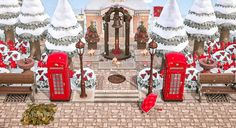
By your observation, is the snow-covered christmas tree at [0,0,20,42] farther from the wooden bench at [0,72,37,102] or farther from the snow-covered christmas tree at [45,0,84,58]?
the wooden bench at [0,72,37,102]

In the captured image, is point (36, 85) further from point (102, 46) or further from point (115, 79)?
point (102, 46)

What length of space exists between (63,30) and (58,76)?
3125mm

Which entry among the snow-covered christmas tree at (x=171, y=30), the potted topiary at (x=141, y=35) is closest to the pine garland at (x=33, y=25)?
the potted topiary at (x=141, y=35)

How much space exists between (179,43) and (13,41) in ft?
38.1

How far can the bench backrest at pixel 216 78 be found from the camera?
1573 cm

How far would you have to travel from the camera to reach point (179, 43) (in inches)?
672

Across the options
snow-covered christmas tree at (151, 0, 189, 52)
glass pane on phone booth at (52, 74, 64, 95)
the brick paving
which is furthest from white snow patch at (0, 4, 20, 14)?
snow-covered christmas tree at (151, 0, 189, 52)

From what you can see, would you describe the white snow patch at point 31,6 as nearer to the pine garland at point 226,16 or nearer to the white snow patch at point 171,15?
the white snow patch at point 171,15

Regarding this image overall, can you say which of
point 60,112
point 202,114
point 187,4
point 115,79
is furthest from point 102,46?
point 187,4

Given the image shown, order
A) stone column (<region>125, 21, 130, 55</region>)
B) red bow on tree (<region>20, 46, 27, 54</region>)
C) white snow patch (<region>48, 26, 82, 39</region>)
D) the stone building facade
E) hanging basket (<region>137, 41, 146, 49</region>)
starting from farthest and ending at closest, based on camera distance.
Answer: the stone building facade
hanging basket (<region>137, 41, 146, 49</region>)
red bow on tree (<region>20, 46, 27, 54</region>)
stone column (<region>125, 21, 130, 55</region>)
white snow patch (<region>48, 26, 82, 39</region>)

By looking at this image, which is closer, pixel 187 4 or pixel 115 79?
pixel 115 79

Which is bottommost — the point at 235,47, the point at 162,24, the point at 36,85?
the point at 36,85

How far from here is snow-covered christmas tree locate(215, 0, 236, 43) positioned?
2019 cm

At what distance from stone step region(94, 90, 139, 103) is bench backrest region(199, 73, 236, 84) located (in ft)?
11.6
